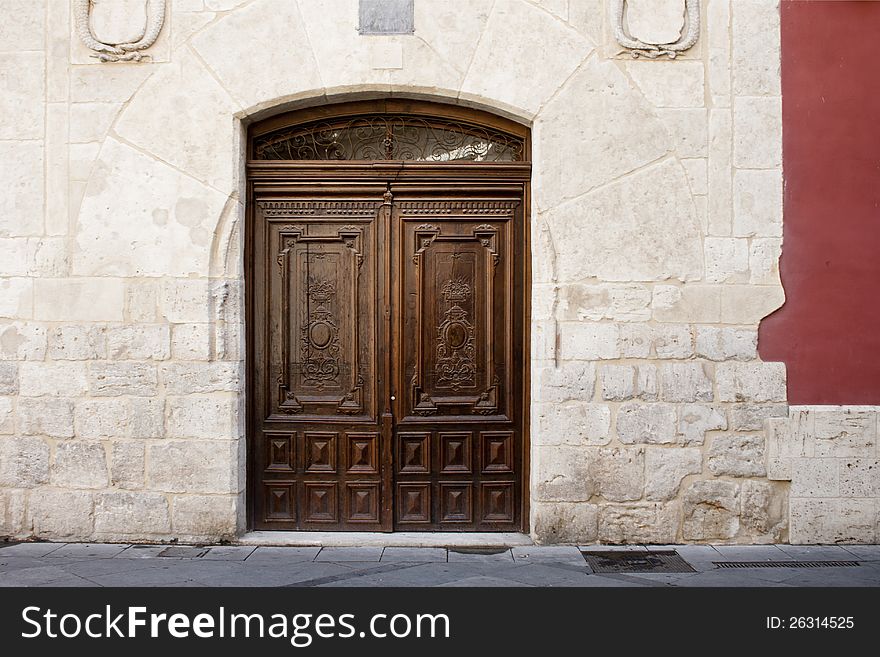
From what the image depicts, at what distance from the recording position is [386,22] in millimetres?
5438

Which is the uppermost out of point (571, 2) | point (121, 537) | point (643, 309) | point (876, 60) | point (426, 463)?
point (571, 2)

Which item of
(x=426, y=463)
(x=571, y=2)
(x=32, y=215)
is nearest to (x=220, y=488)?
(x=426, y=463)

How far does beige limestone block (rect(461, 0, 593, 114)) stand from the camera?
5410mm

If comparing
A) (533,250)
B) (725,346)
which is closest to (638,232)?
(533,250)

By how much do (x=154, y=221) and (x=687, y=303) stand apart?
3.48 m

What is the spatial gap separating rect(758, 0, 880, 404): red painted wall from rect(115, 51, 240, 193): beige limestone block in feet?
11.9

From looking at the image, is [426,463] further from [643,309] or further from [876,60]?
[876,60]

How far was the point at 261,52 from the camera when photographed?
5.44m

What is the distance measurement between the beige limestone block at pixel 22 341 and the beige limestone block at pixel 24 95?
124 centimetres

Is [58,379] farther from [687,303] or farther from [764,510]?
[764,510]

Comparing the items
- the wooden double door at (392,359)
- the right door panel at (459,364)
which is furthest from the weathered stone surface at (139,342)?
the right door panel at (459,364)

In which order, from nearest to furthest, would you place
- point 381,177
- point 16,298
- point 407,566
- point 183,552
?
1. point 407,566
2. point 183,552
3. point 16,298
4. point 381,177

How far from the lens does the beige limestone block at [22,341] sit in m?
5.46

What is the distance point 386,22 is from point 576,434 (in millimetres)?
2933
